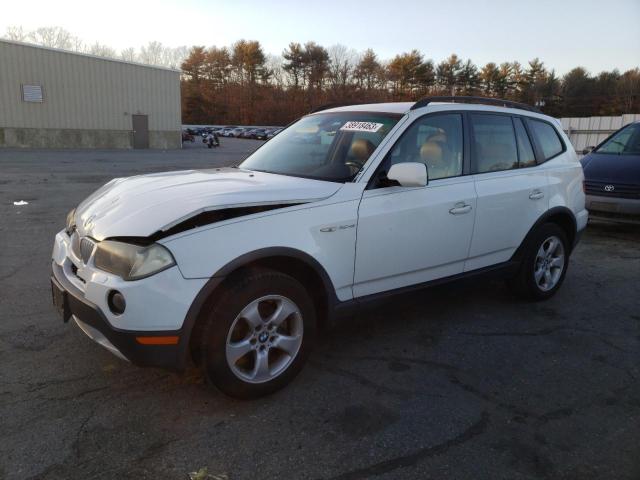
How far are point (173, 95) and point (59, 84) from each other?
669 cm

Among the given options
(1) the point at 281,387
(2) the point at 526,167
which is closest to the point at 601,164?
(2) the point at 526,167

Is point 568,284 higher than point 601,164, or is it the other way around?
point 601,164

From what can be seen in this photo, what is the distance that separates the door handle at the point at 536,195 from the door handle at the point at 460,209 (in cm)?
90

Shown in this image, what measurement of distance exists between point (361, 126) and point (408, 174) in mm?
787

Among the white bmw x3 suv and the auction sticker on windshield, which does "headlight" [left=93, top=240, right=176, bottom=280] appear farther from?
the auction sticker on windshield

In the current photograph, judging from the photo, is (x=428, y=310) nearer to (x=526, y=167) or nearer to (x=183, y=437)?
(x=526, y=167)

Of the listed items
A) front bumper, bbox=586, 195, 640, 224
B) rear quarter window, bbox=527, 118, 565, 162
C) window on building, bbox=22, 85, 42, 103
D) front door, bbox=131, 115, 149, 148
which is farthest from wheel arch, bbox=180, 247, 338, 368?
front door, bbox=131, 115, 149, 148

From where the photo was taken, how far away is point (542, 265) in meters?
4.81

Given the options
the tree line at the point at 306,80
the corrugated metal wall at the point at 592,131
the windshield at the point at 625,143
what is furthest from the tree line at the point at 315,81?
the windshield at the point at 625,143

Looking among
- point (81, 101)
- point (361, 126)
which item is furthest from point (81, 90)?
point (361, 126)

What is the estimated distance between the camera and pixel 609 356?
3.80m

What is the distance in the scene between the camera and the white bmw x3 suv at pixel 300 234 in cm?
266

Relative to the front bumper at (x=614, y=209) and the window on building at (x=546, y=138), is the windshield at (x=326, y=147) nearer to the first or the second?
the window on building at (x=546, y=138)

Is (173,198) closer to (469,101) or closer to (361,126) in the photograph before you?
(361,126)
